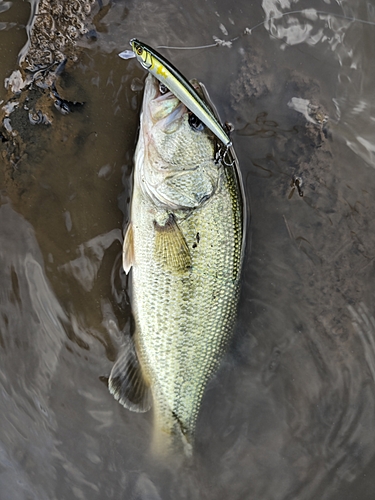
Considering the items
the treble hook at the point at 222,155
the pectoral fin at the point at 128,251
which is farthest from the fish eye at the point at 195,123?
the pectoral fin at the point at 128,251

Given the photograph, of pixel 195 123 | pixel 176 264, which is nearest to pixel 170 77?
pixel 195 123

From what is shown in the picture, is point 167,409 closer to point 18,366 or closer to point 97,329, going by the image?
point 97,329

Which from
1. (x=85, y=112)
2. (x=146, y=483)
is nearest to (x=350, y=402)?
(x=146, y=483)

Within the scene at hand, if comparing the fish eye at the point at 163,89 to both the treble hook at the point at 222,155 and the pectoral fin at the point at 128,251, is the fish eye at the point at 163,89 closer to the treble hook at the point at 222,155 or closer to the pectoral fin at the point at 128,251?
the treble hook at the point at 222,155

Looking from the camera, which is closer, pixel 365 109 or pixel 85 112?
pixel 85 112

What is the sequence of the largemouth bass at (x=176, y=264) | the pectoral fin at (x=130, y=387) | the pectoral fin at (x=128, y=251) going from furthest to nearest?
the pectoral fin at (x=130, y=387)
the pectoral fin at (x=128, y=251)
the largemouth bass at (x=176, y=264)

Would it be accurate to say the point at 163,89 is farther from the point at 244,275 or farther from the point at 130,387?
the point at 130,387

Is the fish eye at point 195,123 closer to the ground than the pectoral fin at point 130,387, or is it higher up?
higher up

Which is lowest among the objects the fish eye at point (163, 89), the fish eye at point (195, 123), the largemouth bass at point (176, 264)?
the largemouth bass at point (176, 264)

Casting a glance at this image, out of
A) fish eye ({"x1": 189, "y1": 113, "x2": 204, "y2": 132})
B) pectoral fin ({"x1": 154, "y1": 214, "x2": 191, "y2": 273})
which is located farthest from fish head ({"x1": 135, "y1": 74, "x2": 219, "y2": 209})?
pectoral fin ({"x1": 154, "y1": 214, "x2": 191, "y2": 273})
